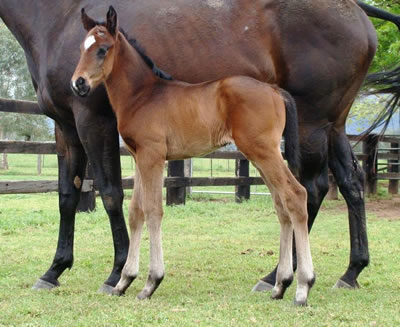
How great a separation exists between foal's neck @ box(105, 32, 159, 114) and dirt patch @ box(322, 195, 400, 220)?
707cm

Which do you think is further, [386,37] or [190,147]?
[386,37]

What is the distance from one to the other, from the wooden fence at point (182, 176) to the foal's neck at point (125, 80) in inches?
178

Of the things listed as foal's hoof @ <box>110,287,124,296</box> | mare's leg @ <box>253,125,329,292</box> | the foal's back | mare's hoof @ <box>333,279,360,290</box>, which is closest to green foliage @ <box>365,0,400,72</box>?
mare's leg @ <box>253,125,329,292</box>

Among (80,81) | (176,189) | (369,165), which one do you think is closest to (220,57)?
(80,81)

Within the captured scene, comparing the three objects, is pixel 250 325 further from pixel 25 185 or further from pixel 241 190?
pixel 241 190

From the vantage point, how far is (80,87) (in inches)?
148

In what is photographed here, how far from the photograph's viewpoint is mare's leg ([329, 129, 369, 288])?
478cm

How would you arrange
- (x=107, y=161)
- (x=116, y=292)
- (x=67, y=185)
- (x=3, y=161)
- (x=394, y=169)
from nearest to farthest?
(x=116, y=292) → (x=107, y=161) → (x=67, y=185) → (x=394, y=169) → (x=3, y=161)

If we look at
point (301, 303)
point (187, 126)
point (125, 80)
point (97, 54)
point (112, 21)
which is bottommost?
point (301, 303)

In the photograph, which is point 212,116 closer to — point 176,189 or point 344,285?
point 344,285

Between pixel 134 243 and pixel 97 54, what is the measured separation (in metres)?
1.34

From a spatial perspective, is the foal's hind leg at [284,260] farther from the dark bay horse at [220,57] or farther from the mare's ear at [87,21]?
the mare's ear at [87,21]

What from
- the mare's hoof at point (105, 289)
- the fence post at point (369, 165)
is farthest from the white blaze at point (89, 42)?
the fence post at point (369, 165)

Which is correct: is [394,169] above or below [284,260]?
above
